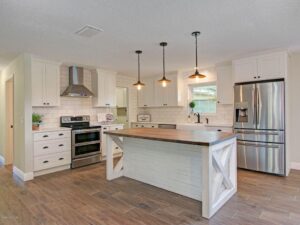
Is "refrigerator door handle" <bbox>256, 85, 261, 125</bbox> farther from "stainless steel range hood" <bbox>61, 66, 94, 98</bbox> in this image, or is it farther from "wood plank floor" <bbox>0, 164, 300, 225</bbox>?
"stainless steel range hood" <bbox>61, 66, 94, 98</bbox>

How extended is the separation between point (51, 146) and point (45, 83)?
4.48ft

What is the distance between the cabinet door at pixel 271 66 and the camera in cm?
390

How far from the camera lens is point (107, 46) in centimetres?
357

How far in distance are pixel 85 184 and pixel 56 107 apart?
223 cm

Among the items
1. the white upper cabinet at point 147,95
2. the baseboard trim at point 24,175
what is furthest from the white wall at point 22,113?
the white upper cabinet at point 147,95

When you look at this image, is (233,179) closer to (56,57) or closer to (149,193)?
(149,193)

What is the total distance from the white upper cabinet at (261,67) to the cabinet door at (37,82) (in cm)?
421

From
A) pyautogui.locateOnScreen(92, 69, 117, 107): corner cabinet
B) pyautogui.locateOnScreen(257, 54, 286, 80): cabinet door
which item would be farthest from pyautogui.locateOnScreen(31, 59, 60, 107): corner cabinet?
pyautogui.locateOnScreen(257, 54, 286, 80): cabinet door

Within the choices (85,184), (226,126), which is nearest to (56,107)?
(85,184)

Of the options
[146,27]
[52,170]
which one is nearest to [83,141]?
[52,170]

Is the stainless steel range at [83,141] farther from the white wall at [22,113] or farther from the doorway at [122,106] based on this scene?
the doorway at [122,106]

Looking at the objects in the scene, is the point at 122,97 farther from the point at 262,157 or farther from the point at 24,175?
the point at 262,157

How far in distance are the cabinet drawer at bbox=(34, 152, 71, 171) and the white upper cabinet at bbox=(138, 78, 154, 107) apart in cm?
299

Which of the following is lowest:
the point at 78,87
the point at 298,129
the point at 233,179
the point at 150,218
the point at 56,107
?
the point at 150,218
